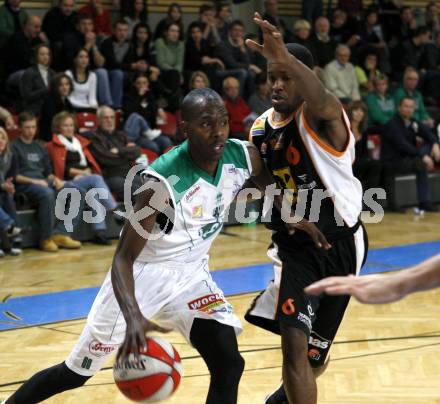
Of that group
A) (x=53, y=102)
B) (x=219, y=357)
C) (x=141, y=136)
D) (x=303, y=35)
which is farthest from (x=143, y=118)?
(x=219, y=357)

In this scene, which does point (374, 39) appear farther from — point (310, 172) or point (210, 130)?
point (210, 130)

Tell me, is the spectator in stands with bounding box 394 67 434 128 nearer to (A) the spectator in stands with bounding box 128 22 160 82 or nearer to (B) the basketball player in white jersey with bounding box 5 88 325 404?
(A) the spectator in stands with bounding box 128 22 160 82

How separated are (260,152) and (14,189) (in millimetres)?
6203

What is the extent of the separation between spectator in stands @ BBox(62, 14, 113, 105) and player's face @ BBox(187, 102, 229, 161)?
8.38m

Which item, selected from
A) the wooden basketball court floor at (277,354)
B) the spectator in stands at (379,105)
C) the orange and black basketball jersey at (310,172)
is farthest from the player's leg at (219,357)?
the spectator in stands at (379,105)

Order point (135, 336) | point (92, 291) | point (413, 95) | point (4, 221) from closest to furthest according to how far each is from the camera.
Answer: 1. point (135, 336)
2. point (92, 291)
3. point (4, 221)
4. point (413, 95)

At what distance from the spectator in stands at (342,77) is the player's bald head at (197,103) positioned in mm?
10378

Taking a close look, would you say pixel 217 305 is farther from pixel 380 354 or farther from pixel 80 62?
pixel 80 62

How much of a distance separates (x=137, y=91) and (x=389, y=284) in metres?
10.1

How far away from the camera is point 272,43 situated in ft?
13.2

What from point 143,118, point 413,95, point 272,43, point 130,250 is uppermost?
point 272,43

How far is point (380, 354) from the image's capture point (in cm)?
614

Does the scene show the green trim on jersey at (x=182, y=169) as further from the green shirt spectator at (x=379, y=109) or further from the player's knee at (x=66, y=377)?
the green shirt spectator at (x=379, y=109)

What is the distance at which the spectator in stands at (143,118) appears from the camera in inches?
472
